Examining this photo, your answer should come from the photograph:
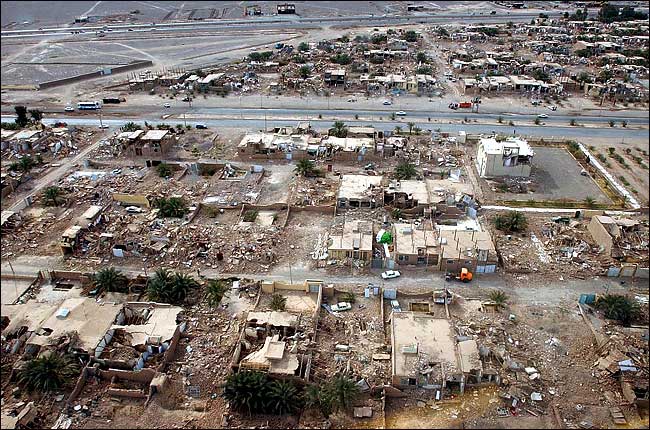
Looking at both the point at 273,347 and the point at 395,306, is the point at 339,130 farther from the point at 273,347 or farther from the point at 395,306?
the point at 273,347

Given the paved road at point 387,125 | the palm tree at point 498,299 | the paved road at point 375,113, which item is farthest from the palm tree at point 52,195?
the palm tree at point 498,299

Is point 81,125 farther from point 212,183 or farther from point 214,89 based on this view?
point 212,183

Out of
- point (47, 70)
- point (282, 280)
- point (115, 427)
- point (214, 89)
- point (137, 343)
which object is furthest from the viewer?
point (47, 70)

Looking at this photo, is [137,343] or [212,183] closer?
[137,343]

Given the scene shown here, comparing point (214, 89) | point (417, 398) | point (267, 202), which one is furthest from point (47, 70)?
point (417, 398)

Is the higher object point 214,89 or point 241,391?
point 214,89

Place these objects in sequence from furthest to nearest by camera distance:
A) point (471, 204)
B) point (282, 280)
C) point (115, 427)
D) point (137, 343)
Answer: point (471, 204) < point (282, 280) < point (137, 343) < point (115, 427)

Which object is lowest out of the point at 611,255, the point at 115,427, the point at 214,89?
the point at 115,427

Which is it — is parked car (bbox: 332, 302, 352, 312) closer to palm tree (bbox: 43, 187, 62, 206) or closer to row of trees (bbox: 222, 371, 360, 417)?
row of trees (bbox: 222, 371, 360, 417)
